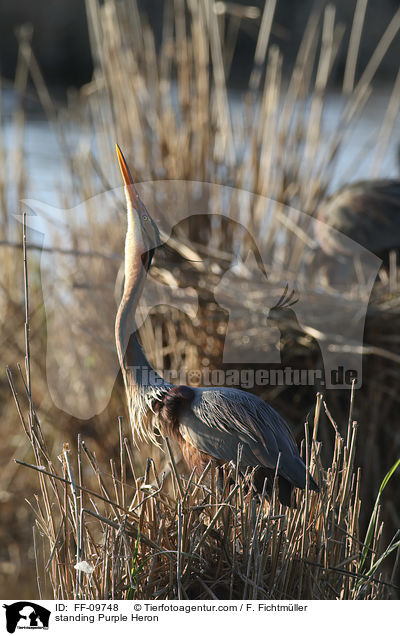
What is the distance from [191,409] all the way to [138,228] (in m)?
0.13

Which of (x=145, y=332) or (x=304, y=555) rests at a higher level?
(x=145, y=332)

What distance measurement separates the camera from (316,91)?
1.23 metres

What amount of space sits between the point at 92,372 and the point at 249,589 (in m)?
0.66

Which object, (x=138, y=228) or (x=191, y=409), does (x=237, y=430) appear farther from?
(x=138, y=228)

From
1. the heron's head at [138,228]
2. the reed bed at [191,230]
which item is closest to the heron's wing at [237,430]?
the heron's head at [138,228]

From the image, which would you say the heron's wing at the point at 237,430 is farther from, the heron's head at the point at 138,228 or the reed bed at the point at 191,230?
the reed bed at the point at 191,230

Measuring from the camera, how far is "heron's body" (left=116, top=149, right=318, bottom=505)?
0.51m

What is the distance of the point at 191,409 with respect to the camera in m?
0.53

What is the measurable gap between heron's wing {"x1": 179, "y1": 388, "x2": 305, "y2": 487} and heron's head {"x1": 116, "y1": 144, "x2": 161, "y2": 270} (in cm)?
11

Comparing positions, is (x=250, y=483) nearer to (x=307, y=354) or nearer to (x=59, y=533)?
(x=59, y=533)
